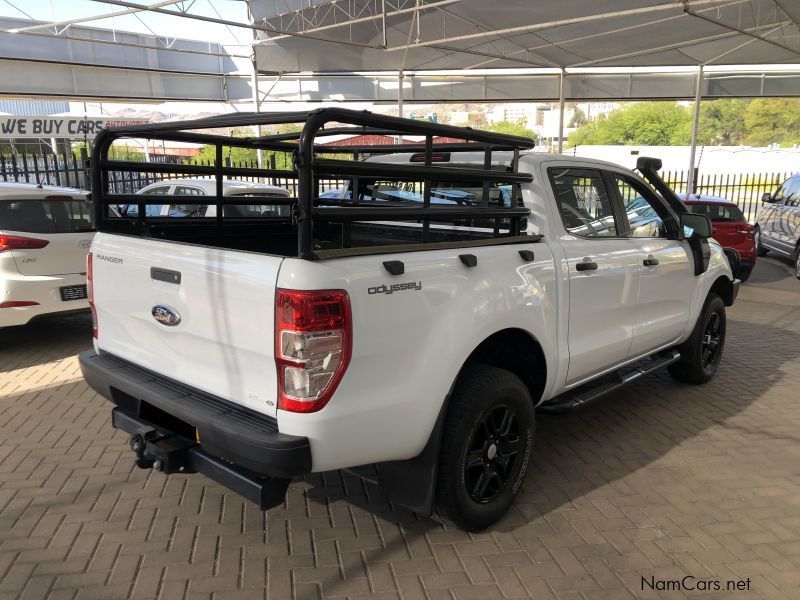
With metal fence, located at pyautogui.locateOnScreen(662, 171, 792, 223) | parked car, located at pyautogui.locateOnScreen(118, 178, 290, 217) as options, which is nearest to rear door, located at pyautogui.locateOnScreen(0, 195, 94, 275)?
parked car, located at pyautogui.locateOnScreen(118, 178, 290, 217)

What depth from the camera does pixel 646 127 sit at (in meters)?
83.4

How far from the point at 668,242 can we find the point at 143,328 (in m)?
3.69

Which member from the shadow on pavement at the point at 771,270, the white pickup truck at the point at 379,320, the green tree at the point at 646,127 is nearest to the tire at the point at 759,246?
the shadow on pavement at the point at 771,270

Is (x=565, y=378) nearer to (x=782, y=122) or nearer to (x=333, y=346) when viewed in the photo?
(x=333, y=346)

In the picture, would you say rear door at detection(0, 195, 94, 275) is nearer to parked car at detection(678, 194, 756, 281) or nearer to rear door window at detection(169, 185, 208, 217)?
rear door window at detection(169, 185, 208, 217)

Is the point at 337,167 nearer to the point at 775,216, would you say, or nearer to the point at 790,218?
the point at 790,218

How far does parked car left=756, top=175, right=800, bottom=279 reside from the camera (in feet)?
38.1

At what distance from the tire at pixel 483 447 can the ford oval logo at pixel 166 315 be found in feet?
4.44

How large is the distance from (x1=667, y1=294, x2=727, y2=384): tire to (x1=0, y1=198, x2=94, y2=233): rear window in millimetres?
5934

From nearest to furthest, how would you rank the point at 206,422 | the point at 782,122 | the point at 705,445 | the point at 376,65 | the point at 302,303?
the point at 302,303, the point at 206,422, the point at 705,445, the point at 376,65, the point at 782,122

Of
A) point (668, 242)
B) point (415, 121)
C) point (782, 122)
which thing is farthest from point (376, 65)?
point (782, 122)

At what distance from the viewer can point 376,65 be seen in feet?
64.5

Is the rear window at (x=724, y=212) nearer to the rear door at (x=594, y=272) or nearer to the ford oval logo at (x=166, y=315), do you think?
the rear door at (x=594, y=272)

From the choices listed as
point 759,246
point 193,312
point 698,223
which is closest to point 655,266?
point 698,223
